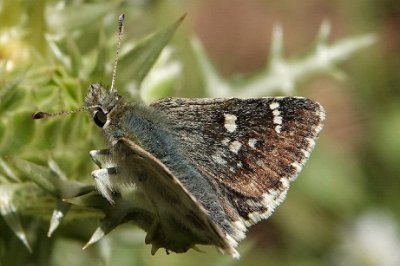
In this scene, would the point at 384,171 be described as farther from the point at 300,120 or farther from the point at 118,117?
the point at 118,117

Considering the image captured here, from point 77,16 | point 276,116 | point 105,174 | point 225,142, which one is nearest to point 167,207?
point 105,174

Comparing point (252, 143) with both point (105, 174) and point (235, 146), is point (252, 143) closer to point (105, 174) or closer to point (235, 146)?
point (235, 146)

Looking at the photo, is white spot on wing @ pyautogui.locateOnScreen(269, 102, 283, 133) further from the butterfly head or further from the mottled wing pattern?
the butterfly head

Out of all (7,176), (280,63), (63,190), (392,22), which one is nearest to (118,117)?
(63,190)

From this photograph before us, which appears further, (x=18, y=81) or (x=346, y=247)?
(x=346, y=247)

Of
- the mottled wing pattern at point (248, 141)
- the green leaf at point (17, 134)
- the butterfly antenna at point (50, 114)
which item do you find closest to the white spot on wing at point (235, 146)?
the mottled wing pattern at point (248, 141)

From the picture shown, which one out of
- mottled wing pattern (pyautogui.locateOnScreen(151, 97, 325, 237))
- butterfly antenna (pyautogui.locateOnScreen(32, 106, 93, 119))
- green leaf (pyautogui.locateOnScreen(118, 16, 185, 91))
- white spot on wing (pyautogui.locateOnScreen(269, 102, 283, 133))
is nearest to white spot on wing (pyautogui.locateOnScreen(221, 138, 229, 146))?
mottled wing pattern (pyautogui.locateOnScreen(151, 97, 325, 237))

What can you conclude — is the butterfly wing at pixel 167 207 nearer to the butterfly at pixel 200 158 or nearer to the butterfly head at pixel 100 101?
the butterfly at pixel 200 158
